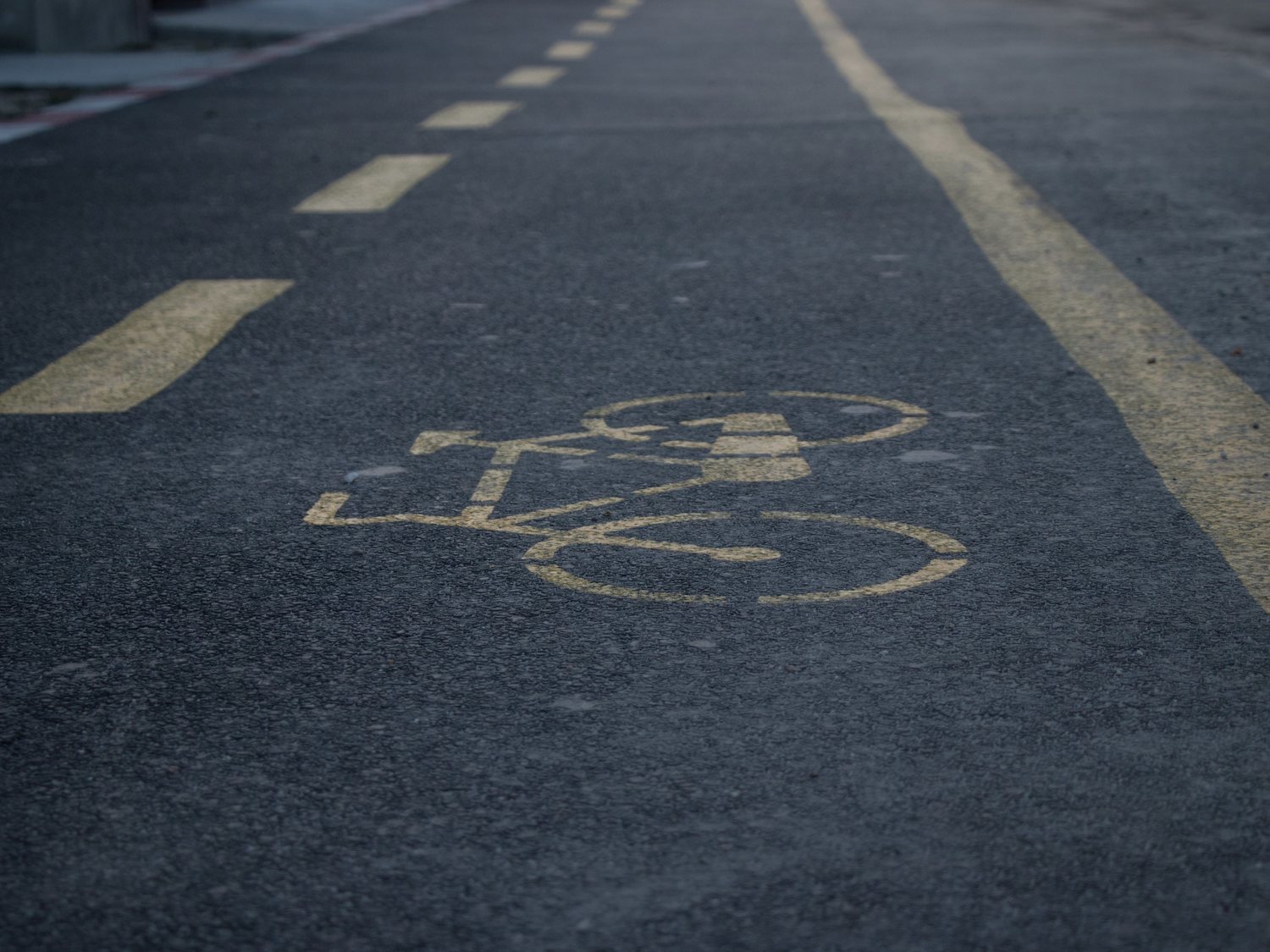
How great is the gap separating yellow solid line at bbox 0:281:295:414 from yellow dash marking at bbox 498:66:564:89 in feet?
24.9

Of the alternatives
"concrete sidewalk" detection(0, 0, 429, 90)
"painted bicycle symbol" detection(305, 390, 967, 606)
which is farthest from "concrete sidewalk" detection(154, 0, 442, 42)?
"painted bicycle symbol" detection(305, 390, 967, 606)

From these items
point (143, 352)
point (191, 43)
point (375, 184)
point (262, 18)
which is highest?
point (262, 18)

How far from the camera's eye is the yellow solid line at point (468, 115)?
11.3 m

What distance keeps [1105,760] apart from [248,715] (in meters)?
1.44

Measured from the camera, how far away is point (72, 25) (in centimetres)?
1777

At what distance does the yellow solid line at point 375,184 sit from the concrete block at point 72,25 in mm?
8858

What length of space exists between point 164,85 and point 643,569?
11990 millimetres

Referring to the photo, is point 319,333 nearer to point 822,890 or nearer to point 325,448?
point 325,448

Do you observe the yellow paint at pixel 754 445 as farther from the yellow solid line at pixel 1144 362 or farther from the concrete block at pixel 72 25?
the concrete block at pixel 72 25

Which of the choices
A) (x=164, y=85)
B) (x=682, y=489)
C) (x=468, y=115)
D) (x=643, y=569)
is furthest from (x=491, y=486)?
(x=164, y=85)

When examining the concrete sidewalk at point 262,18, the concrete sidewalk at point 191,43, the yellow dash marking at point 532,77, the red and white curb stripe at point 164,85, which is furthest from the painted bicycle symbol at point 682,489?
the concrete sidewalk at point 262,18

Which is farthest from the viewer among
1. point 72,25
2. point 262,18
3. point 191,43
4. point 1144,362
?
point 262,18

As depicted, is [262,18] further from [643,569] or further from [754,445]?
[643,569]

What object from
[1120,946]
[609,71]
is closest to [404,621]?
[1120,946]
